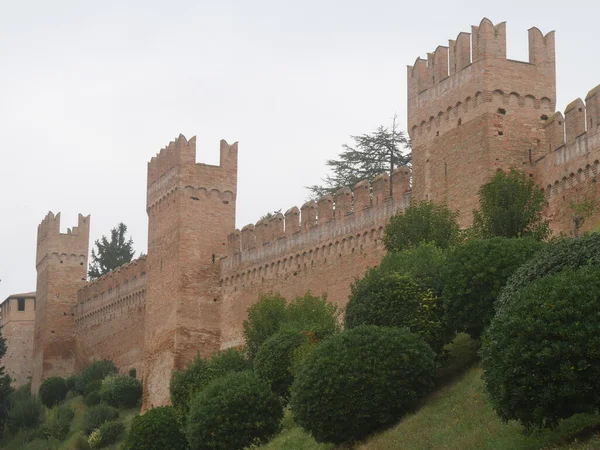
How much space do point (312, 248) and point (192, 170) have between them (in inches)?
228

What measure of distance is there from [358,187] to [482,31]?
6.64 metres

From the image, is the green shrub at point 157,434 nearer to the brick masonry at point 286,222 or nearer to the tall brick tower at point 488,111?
the brick masonry at point 286,222

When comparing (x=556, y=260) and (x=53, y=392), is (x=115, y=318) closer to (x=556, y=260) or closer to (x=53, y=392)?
(x=53, y=392)

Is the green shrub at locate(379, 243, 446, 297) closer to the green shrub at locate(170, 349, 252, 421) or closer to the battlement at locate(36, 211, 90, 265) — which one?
the green shrub at locate(170, 349, 252, 421)

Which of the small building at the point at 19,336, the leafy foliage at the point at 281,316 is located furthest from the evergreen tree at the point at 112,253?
the leafy foliage at the point at 281,316

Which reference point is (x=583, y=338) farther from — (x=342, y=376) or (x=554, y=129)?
(x=554, y=129)

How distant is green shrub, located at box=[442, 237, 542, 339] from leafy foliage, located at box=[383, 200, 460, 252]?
15.5ft

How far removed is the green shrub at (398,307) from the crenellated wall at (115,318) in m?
20.1

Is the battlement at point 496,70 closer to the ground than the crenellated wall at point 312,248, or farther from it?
farther from it

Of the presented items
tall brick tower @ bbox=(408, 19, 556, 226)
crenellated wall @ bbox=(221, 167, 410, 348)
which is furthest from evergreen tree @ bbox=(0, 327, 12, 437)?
tall brick tower @ bbox=(408, 19, 556, 226)

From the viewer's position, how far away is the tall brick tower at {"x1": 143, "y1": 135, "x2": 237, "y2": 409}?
3625 cm

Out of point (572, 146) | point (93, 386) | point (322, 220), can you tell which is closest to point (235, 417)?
point (572, 146)

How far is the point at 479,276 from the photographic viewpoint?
65.2 ft

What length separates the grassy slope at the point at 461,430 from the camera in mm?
15719
